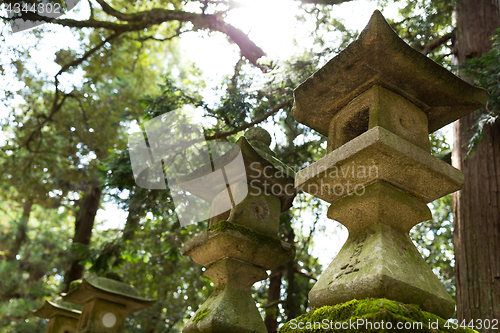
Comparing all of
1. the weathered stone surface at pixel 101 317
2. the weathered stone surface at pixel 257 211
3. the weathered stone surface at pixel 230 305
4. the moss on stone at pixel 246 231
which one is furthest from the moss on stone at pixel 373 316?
the weathered stone surface at pixel 101 317

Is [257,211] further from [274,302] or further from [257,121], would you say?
[274,302]

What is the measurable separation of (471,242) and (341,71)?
2.67 meters

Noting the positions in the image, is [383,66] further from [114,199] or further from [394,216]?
[114,199]

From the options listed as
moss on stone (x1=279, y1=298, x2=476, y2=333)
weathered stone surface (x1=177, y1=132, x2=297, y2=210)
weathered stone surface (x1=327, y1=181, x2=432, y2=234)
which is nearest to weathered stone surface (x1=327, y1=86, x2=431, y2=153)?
weathered stone surface (x1=327, y1=181, x2=432, y2=234)

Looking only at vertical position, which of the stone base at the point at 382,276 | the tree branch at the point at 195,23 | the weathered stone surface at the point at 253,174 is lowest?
the stone base at the point at 382,276

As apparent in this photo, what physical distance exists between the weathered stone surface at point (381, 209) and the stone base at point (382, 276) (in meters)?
0.05

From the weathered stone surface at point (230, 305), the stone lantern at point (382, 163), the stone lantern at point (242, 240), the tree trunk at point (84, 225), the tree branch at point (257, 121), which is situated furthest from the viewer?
the tree trunk at point (84, 225)

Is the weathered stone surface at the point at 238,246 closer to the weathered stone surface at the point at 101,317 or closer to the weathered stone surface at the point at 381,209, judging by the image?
the weathered stone surface at the point at 381,209

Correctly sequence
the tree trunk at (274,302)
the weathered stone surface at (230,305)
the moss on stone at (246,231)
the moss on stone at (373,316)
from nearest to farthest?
the moss on stone at (373,316), the weathered stone surface at (230,305), the moss on stone at (246,231), the tree trunk at (274,302)

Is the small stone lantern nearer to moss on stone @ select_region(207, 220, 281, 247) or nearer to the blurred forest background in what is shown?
the blurred forest background

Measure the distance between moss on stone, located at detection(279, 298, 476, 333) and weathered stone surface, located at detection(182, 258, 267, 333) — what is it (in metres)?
0.93

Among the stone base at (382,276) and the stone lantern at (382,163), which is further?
the stone lantern at (382,163)

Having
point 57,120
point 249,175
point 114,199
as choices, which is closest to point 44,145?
point 57,120

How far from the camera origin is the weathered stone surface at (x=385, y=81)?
7.24 feet
